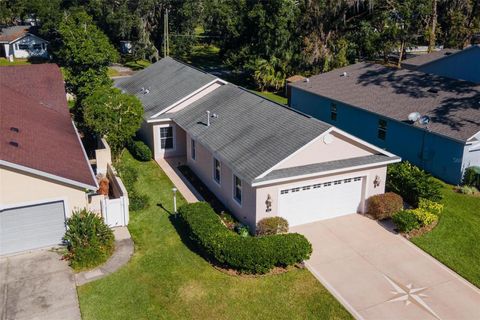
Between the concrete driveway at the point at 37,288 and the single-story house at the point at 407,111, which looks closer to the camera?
the concrete driveway at the point at 37,288

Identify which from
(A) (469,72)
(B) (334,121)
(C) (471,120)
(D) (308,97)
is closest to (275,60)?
(D) (308,97)

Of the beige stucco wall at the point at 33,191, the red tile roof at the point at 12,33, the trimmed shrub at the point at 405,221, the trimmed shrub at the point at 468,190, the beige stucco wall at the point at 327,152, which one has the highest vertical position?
the red tile roof at the point at 12,33

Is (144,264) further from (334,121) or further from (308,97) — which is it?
(308,97)

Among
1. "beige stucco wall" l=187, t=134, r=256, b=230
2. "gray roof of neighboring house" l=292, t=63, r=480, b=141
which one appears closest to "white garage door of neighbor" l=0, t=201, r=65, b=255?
"beige stucco wall" l=187, t=134, r=256, b=230

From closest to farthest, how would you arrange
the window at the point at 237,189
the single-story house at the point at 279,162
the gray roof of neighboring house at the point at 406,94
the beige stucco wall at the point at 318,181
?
1. the beige stucco wall at the point at 318,181
2. the single-story house at the point at 279,162
3. the window at the point at 237,189
4. the gray roof of neighboring house at the point at 406,94

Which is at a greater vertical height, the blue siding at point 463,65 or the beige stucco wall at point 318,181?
the blue siding at point 463,65

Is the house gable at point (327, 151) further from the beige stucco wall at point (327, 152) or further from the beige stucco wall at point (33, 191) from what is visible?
the beige stucco wall at point (33, 191)

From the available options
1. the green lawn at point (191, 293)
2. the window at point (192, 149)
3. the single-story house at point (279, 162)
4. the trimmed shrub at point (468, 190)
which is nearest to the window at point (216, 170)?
the single-story house at point (279, 162)

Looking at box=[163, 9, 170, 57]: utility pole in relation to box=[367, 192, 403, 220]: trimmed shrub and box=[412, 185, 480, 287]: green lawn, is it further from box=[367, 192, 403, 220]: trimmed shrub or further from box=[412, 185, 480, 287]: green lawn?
box=[412, 185, 480, 287]: green lawn

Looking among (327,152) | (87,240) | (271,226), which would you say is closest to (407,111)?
(327,152)
